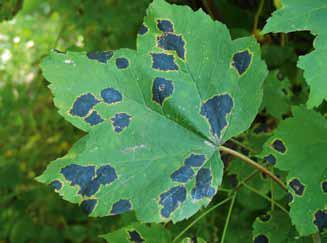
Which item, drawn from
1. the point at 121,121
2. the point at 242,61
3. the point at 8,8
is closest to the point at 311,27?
the point at 242,61

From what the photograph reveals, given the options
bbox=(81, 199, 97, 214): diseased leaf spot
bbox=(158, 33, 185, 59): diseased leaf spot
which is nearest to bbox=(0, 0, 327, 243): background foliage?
bbox=(81, 199, 97, 214): diseased leaf spot

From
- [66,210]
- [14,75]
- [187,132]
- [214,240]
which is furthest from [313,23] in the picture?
[14,75]

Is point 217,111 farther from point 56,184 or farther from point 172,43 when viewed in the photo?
point 56,184

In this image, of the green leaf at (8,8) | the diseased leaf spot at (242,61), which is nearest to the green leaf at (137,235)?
the diseased leaf spot at (242,61)

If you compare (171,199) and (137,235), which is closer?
(171,199)

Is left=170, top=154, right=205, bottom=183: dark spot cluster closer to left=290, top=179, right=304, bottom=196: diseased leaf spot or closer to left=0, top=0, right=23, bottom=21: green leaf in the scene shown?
left=290, top=179, right=304, bottom=196: diseased leaf spot

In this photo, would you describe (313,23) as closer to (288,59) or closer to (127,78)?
(127,78)
